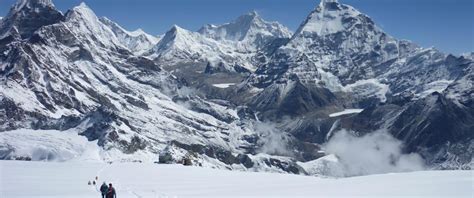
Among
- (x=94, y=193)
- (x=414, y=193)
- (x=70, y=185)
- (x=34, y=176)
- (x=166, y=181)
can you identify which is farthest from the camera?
(x=34, y=176)

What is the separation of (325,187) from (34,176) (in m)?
48.7

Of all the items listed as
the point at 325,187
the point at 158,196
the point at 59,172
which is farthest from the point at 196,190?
the point at 59,172

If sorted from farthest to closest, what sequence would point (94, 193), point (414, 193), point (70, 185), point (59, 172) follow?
point (59, 172), point (70, 185), point (94, 193), point (414, 193)

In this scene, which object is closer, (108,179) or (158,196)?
(158,196)

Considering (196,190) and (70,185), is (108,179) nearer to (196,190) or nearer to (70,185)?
(70,185)

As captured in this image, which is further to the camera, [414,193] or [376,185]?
[376,185]

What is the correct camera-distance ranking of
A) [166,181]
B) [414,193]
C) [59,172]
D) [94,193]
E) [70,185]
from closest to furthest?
[414,193], [94,193], [70,185], [166,181], [59,172]

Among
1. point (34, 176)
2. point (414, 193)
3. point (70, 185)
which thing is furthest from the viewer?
point (34, 176)

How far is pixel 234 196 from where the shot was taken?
74.3 m

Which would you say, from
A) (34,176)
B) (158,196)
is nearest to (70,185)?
(34,176)

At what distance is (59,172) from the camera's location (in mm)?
118312

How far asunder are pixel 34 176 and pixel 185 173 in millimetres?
27333

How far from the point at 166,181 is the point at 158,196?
84.8ft

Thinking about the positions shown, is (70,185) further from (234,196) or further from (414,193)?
(414,193)
